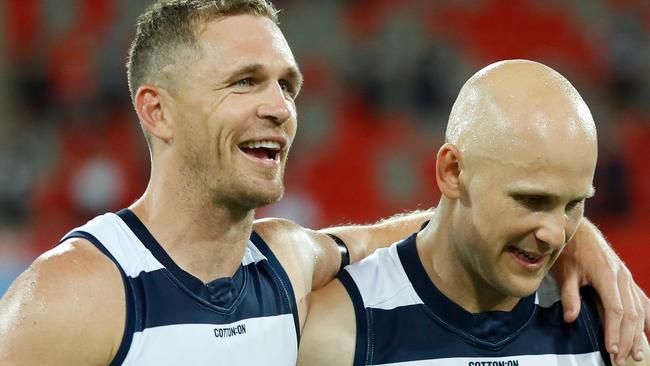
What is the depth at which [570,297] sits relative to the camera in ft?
9.36

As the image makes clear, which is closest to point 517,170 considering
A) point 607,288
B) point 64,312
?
point 607,288

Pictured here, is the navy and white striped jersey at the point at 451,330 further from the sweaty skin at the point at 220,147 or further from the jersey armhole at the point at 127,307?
the jersey armhole at the point at 127,307

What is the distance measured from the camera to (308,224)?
31.0 feet

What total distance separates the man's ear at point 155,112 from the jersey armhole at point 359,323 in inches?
25.8

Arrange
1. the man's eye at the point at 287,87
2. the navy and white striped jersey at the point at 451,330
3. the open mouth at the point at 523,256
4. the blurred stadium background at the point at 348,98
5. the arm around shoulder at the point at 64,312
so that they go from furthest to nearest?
the blurred stadium background at the point at 348,98 → the man's eye at the point at 287,87 → the navy and white striped jersey at the point at 451,330 → the open mouth at the point at 523,256 → the arm around shoulder at the point at 64,312

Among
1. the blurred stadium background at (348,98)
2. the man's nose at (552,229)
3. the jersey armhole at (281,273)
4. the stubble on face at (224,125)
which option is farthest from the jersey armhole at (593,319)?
the blurred stadium background at (348,98)

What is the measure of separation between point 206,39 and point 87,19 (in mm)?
9354

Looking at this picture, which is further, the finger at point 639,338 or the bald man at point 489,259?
the finger at point 639,338

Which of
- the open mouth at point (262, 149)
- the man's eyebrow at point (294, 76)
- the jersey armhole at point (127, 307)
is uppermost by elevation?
the man's eyebrow at point (294, 76)

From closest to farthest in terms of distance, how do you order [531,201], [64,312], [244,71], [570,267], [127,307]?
[64,312]
[127,307]
[531,201]
[244,71]
[570,267]

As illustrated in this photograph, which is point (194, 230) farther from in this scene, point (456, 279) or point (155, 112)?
point (456, 279)

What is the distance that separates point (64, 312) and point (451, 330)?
3.43 feet

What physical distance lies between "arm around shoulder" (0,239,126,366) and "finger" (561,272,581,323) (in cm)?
121

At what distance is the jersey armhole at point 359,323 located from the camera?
9.02ft
